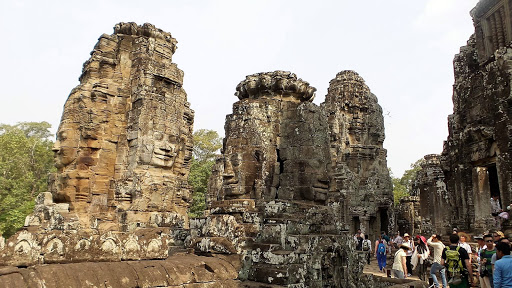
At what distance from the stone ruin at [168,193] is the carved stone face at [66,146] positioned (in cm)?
3

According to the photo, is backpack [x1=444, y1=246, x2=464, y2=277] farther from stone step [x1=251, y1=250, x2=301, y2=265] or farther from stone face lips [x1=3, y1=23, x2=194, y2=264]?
stone face lips [x1=3, y1=23, x2=194, y2=264]

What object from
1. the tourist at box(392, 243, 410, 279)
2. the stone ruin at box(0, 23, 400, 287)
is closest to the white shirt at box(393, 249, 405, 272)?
the tourist at box(392, 243, 410, 279)

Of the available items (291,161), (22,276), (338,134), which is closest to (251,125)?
(291,161)

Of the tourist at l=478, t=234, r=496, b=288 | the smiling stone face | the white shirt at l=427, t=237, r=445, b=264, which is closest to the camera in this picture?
the tourist at l=478, t=234, r=496, b=288

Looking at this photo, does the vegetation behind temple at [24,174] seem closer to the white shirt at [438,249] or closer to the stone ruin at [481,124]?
the stone ruin at [481,124]

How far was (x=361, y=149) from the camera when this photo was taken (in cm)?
2259

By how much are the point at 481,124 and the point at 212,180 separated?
9129 millimetres

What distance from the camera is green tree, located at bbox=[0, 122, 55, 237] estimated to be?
20.7 meters

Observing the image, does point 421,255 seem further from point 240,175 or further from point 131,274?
point 131,274

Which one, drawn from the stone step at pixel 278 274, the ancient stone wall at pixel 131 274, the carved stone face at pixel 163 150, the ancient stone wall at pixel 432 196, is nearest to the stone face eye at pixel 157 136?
the carved stone face at pixel 163 150

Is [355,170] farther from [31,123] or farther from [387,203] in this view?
[31,123]

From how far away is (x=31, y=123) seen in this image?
33312mm

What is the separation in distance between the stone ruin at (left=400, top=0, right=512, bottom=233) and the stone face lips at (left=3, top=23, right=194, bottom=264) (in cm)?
→ 908

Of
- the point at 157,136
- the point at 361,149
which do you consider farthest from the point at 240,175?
the point at 361,149
